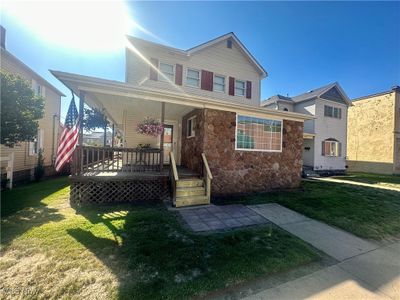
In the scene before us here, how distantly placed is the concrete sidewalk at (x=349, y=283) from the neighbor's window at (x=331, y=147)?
1486cm

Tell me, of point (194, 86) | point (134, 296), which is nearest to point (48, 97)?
point (194, 86)

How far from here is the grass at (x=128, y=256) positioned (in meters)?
2.46

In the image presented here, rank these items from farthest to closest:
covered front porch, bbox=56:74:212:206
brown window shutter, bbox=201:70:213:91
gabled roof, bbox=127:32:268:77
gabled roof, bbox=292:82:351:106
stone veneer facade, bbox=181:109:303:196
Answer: gabled roof, bbox=292:82:351:106 → brown window shutter, bbox=201:70:213:91 → gabled roof, bbox=127:32:268:77 → stone veneer facade, bbox=181:109:303:196 → covered front porch, bbox=56:74:212:206

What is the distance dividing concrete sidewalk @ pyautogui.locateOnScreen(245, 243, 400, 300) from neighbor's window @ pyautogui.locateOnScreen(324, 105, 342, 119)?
1598 centimetres

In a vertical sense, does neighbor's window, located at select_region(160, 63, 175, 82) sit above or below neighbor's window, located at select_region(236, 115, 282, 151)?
above

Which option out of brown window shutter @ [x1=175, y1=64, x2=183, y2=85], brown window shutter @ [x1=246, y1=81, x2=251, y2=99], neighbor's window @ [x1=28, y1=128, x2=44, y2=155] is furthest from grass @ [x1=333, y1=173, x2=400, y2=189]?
neighbor's window @ [x1=28, y1=128, x2=44, y2=155]

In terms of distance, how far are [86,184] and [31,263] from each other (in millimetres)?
3086

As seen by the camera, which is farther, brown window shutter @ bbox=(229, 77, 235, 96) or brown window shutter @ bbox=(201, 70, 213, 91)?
brown window shutter @ bbox=(229, 77, 235, 96)

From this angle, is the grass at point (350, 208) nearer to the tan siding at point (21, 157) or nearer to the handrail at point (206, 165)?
the handrail at point (206, 165)

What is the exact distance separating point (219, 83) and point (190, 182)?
25.1 ft

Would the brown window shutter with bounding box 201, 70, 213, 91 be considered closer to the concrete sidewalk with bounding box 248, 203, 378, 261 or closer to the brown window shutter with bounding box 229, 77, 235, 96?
the brown window shutter with bounding box 229, 77, 235, 96

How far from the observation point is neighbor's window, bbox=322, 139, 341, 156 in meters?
16.1

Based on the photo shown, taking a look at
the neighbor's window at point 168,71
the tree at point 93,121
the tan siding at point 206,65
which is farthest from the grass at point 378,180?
the tree at point 93,121

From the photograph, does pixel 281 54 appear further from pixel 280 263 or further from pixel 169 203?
pixel 280 263
